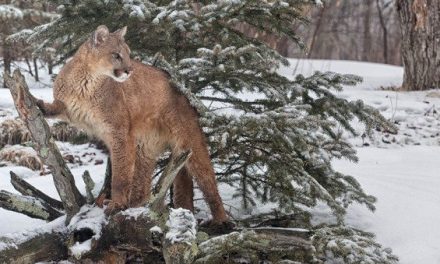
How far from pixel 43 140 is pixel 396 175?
4.54 m

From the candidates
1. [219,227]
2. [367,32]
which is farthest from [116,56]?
[367,32]

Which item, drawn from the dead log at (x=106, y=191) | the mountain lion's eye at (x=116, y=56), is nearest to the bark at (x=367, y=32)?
the dead log at (x=106, y=191)

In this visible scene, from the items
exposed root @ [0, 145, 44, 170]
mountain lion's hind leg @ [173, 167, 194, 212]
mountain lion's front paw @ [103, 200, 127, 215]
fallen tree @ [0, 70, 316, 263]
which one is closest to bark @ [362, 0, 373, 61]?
exposed root @ [0, 145, 44, 170]

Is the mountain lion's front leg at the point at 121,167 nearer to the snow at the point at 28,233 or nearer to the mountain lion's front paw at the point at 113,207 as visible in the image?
the mountain lion's front paw at the point at 113,207

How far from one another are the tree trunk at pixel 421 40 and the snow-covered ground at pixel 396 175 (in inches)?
16.4

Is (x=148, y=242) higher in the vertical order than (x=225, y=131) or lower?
lower

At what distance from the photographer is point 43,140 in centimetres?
459

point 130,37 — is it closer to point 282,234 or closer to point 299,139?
point 299,139

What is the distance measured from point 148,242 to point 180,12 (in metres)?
1.92

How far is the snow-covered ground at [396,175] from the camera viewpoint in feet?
18.3

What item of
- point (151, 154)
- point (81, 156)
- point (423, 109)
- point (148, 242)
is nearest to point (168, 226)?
point (148, 242)

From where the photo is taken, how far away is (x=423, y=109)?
10820mm

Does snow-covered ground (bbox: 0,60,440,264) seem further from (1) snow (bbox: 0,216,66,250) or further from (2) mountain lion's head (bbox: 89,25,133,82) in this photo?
(2) mountain lion's head (bbox: 89,25,133,82)

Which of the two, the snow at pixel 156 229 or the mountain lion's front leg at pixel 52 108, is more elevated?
the mountain lion's front leg at pixel 52 108
